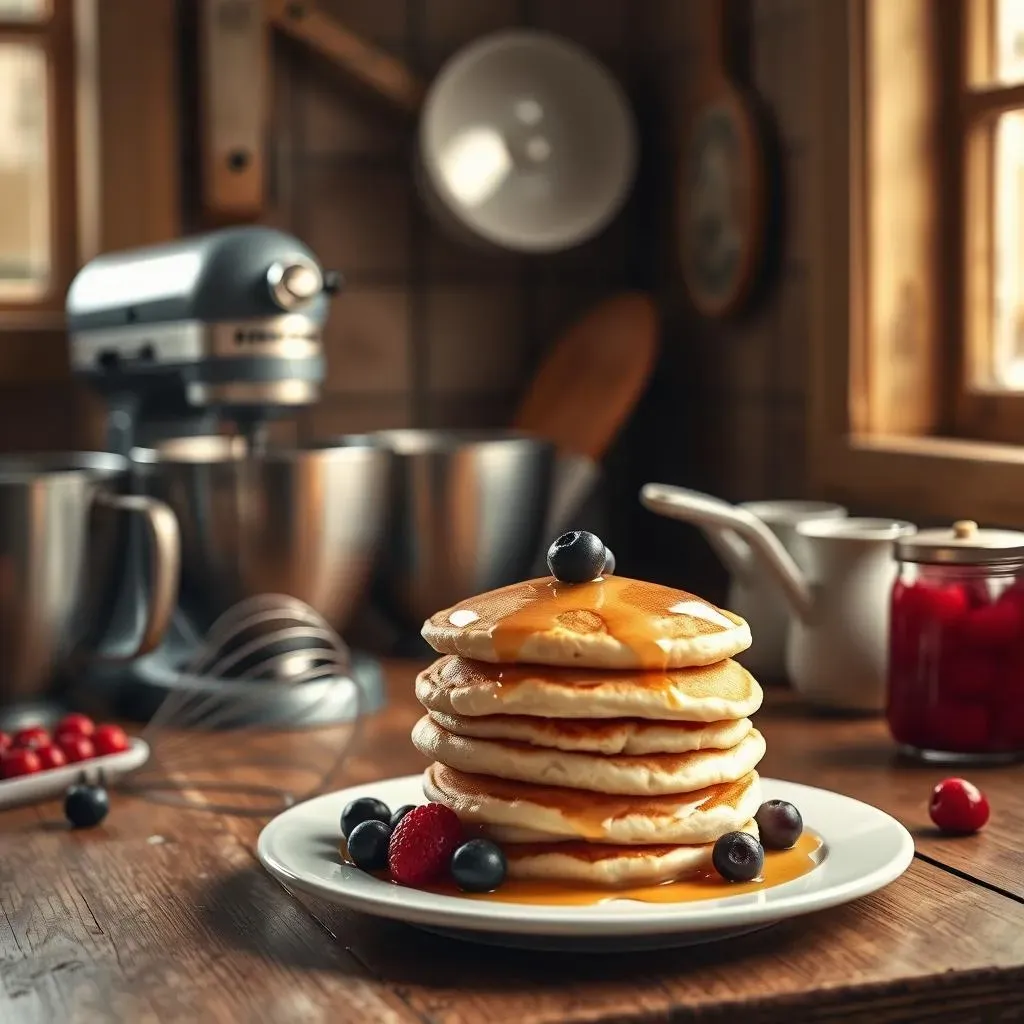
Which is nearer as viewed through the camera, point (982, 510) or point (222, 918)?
point (222, 918)

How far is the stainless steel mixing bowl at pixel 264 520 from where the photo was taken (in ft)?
5.08

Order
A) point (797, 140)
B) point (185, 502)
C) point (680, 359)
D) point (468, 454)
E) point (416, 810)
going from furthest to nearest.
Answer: point (680, 359), point (797, 140), point (468, 454), point (185, 502), point (416, 810)

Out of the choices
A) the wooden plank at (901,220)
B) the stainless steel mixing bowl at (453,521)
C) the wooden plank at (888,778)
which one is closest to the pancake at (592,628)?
the wooden plank at (888,778)

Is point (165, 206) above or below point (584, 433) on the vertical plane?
above

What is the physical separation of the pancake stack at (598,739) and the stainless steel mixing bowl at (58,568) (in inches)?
23.2

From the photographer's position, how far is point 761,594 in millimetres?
1590

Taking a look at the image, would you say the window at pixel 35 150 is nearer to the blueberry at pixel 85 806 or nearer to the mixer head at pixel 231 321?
the mixer head at pixel 231 321

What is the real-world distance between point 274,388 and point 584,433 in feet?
1.95

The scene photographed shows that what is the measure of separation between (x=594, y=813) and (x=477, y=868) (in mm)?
68

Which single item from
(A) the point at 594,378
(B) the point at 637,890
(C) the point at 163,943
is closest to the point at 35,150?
(A) the point at 594,378

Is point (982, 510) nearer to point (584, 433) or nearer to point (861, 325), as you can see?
point (861, 325)

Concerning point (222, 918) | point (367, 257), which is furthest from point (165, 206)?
point (222, 918)

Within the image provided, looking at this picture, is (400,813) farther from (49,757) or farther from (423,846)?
(49,757)

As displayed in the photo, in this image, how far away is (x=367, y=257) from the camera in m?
2.28
